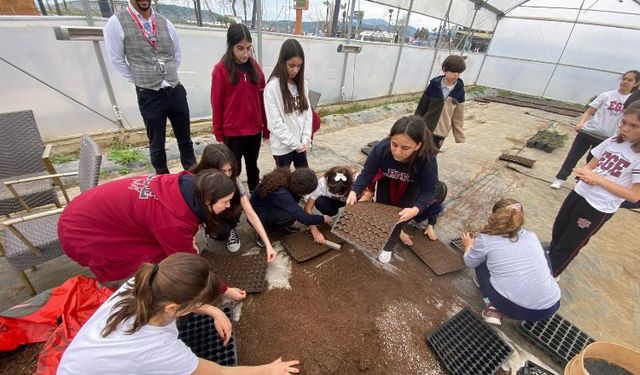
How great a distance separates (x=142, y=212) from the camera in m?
1.49

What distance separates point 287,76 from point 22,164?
2228 millimetres

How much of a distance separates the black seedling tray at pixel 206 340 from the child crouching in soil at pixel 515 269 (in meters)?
1.65

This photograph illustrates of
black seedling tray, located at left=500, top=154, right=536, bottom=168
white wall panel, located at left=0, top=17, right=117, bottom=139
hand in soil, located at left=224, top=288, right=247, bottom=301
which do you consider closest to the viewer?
hand in soil, located at left=224, top=288, right=247, bottom=301

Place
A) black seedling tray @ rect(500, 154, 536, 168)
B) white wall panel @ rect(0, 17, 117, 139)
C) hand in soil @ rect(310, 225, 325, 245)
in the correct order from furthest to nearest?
black seedling tray @ rect(500, 154, 536, 168)
white wall panel @ rect(0, 17, 117, 139)
hand in soil @ rect(310, 225, 325, 245)

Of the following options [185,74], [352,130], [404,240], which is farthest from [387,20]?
[404,240]

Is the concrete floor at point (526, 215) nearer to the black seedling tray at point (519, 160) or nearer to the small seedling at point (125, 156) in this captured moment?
the black seedling tray at point (519, 160)

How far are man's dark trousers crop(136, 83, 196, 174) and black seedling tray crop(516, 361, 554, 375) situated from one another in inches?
125

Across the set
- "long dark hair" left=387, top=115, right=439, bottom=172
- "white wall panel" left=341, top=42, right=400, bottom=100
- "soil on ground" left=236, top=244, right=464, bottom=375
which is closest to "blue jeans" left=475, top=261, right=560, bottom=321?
"soil on ground" left=236, top=244, right=464, bottom=375

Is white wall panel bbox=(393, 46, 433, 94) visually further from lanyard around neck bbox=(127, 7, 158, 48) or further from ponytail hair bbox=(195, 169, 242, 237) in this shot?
A: ponytail hair bbox=(195, 169, 242, 237)

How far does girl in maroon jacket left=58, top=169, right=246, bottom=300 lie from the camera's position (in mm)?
1466

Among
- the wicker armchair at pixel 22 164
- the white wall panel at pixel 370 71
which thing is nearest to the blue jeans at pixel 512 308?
the wicker armchair at pixel 22 164

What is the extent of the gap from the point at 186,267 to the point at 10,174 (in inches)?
93.6

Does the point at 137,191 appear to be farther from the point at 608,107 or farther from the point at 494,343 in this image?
the point at 608,107

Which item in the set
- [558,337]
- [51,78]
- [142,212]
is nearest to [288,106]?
[142,212]
